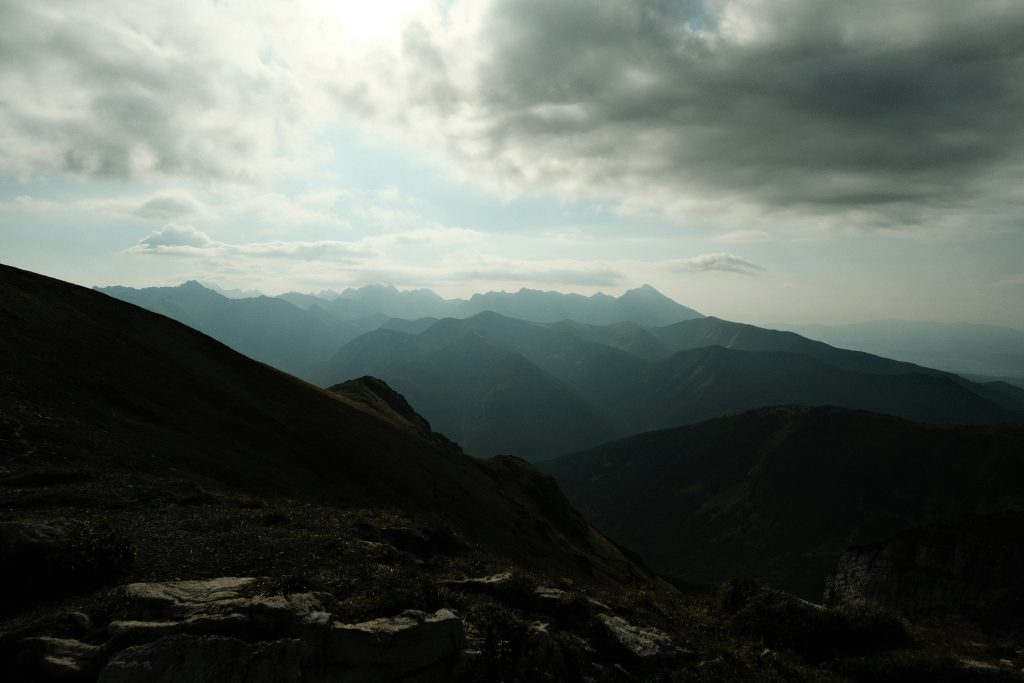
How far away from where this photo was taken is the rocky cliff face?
217 ft

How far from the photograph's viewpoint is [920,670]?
677 inches

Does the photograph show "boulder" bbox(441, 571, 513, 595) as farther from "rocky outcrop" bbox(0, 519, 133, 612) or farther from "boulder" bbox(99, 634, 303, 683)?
"rocky outcrop" bbox(0, 519, 133, 612)

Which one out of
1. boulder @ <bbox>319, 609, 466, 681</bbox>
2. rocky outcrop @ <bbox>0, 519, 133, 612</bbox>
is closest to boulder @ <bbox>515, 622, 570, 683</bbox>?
boulder @ <bbox>319, 609, 466, 681</bbox>

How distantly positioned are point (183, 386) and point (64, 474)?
27.7 m

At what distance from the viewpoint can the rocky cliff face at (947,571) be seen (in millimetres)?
66000

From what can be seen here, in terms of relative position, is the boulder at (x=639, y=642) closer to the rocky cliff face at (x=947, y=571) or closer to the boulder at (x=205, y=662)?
the boulder at (x=205, y=662)

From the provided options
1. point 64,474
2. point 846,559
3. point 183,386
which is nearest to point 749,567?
point 846,559

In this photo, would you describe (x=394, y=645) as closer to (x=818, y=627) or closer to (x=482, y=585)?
(x=482, y=585)

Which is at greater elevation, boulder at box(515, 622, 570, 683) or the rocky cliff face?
boulder at box(515, 622, 570, 683)

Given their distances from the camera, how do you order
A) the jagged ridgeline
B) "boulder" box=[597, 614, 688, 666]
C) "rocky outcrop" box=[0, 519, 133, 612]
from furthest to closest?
1. "boulder" box=[597, 614, 688, 666]
2. "rocky outcrop" box=[0, 519, 133, 612]
3. the jagged ridgeline

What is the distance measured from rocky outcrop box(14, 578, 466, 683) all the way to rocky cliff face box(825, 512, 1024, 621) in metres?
76.0

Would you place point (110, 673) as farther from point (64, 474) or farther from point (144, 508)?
point (64, 474)

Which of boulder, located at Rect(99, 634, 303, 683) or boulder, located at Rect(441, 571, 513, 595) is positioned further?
boulder, located at Rect(441, 571, 513, 595)

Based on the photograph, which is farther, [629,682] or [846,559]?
[846,559]
